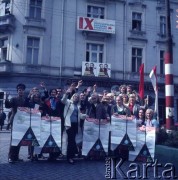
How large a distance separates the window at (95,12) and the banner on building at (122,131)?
55.9 ft

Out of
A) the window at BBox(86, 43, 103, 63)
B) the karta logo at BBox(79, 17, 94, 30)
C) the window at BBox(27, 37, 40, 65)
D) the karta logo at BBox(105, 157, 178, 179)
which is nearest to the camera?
the karta logo at BBox(105, 157, 178, 179)

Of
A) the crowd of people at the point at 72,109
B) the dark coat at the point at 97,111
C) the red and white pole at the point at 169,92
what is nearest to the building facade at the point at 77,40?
the red and white pole at the point at 169,92

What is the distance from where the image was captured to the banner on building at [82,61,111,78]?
21500mm

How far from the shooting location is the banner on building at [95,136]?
706cm

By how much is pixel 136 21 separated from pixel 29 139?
19549mm

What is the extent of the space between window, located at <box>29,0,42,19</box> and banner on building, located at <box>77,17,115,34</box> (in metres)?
3.21

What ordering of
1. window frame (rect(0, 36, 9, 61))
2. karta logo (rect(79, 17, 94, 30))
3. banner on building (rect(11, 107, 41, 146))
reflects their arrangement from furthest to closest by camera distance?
karta logo (rect(79, 17, 94, 30))
window frame (rect(0, 36, 9, 61))
banner on building (rect(11, 107, 41, 146))

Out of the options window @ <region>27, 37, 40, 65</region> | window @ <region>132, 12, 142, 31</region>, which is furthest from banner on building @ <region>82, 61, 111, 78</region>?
window @ <region>132, 12, 142, 31</region>

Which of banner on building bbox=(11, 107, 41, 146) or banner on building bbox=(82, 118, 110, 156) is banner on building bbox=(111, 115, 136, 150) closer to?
banner on building bbox=(82, 118, 110, 156)

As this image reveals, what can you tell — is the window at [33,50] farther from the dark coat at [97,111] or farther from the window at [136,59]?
the dark coat at [97,111]

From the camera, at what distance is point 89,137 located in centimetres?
711

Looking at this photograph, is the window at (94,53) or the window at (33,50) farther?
the window at (94,53)

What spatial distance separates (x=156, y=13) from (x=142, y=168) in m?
20.6

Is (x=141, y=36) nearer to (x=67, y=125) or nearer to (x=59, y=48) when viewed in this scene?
(x=59, y=48)
